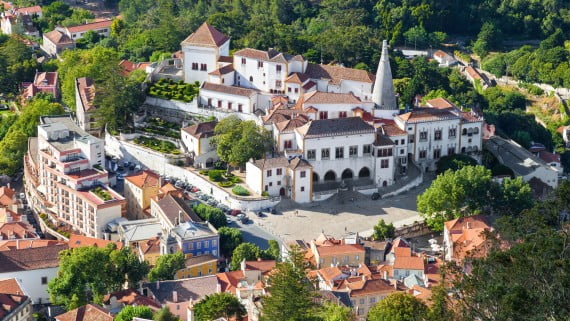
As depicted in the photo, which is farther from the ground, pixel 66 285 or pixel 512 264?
pixel 512 264

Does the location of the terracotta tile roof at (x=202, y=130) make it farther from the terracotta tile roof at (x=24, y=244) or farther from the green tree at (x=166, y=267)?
the green tree at (x=166, y=267)

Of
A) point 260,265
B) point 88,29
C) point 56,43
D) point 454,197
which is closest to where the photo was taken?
point 260,265

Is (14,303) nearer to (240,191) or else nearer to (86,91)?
(240,191)

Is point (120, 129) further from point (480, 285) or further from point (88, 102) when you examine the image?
point (480, 285)

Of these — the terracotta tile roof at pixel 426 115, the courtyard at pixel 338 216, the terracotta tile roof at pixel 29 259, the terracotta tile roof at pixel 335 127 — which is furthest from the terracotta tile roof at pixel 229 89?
the terracotta tile roof at pixel 29 259

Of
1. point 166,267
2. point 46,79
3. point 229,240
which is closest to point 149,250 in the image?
point 166,267

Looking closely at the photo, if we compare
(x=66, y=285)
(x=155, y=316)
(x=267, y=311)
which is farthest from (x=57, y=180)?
(x=267, y=311)
